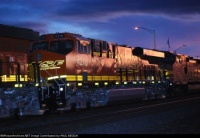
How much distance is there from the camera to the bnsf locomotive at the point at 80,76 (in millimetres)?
14445

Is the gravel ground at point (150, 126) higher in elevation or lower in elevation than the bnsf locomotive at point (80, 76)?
lower

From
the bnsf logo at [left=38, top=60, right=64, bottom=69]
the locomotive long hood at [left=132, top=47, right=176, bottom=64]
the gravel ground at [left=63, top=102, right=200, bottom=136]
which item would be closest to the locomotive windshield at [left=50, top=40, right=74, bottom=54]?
the bnsf logo at [left=38, top=60, right=64, bottom=69]

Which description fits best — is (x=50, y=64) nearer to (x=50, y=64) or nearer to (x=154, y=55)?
(x=50, y=64)

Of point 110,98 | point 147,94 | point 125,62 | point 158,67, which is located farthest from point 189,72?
point 110,98

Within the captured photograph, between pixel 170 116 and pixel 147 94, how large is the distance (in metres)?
10.6

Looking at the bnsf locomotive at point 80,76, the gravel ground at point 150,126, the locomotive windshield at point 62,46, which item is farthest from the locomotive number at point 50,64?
the gravel ground at point 150,126

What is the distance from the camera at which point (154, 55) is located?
88.9 feet

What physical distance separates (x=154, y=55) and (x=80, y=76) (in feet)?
35.3

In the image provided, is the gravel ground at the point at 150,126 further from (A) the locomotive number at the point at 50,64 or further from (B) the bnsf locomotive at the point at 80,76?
(A) the locomotive number at the point at 50,64

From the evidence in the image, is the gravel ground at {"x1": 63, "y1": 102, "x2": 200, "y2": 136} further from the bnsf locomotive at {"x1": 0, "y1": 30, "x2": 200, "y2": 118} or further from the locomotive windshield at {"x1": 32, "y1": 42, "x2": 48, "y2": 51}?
the locomotive windshield at {"x1": 32, "y1": 42, "x2": 48, "y2": 51}

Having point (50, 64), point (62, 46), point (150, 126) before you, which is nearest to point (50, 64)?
point (50, 64)

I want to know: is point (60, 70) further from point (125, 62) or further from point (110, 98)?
point (125, 62)

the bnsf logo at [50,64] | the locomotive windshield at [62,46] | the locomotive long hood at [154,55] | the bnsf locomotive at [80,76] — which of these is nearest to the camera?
the bnsf locomotive at [80,76]

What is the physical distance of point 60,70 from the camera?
16.6 meters
